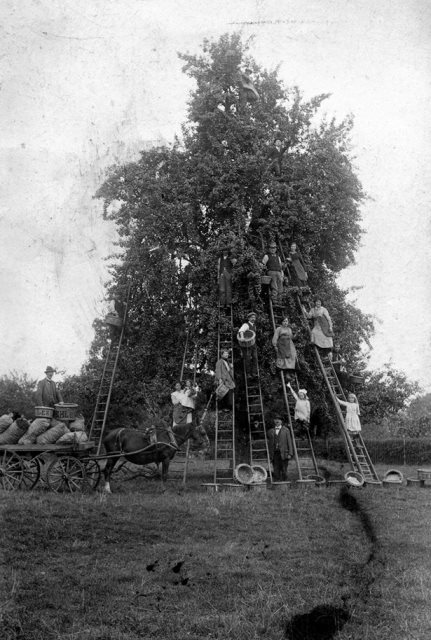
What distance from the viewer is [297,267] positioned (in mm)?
19312

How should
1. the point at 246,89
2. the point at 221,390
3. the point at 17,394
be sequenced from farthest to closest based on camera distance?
the point at 17,394, the point at 246,89, the point at 221,390

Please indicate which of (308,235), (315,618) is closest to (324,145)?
(308,235)

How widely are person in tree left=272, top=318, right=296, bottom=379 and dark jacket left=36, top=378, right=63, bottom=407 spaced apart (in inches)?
254

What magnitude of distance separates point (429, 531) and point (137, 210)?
522 inches

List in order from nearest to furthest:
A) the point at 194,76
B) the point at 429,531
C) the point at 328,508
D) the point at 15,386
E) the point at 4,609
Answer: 1. the point at 4,609
2. the point at 429,531
3. the point at 328,508
4. the point at 194,76
5. the point at 15,386

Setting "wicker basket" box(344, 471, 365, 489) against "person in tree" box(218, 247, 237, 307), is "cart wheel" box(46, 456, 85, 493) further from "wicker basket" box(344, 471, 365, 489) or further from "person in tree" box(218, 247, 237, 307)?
"person in tree" box(218, 247, 237, 307)

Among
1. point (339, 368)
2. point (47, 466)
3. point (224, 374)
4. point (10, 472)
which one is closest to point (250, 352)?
point (224, 374)

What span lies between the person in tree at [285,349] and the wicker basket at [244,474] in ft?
11.7

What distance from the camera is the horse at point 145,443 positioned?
1391cm

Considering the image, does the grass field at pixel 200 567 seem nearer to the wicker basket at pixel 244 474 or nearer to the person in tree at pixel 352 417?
the wicker basket at pixel 244 474

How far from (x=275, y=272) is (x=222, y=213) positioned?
2939 millimetres

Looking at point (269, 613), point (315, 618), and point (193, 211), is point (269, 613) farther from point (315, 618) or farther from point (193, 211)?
point (193, 211)

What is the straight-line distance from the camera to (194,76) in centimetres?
2086

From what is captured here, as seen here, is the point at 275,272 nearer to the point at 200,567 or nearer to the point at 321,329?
the point at 321,329
